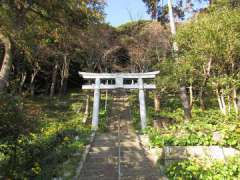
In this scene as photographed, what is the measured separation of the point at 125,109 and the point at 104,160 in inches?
439

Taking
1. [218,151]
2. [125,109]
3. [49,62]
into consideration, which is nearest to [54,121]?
[125,109]

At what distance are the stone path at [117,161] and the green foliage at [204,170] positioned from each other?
46 cm

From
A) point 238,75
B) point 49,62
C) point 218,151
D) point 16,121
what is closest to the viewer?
point 16,121

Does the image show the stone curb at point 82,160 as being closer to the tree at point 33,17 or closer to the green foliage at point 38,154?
the green foliage at point 38,154

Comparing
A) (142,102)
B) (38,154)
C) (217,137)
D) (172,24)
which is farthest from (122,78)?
(38,154)

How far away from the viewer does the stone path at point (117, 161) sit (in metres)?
7.09

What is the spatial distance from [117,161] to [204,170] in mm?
2473

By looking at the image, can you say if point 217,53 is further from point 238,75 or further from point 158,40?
point 158,40

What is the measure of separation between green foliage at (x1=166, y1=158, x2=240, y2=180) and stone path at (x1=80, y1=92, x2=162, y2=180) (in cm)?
46

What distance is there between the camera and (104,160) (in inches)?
331

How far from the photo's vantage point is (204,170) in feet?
22.7

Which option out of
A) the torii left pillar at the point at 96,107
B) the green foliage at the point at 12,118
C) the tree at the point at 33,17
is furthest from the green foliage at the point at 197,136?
the tree at the point at 33,17

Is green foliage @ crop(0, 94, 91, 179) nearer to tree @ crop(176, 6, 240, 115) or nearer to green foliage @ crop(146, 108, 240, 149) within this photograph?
green foliage @ crop(146, 108, 240, 149)

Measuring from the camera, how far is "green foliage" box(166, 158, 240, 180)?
6.49m
